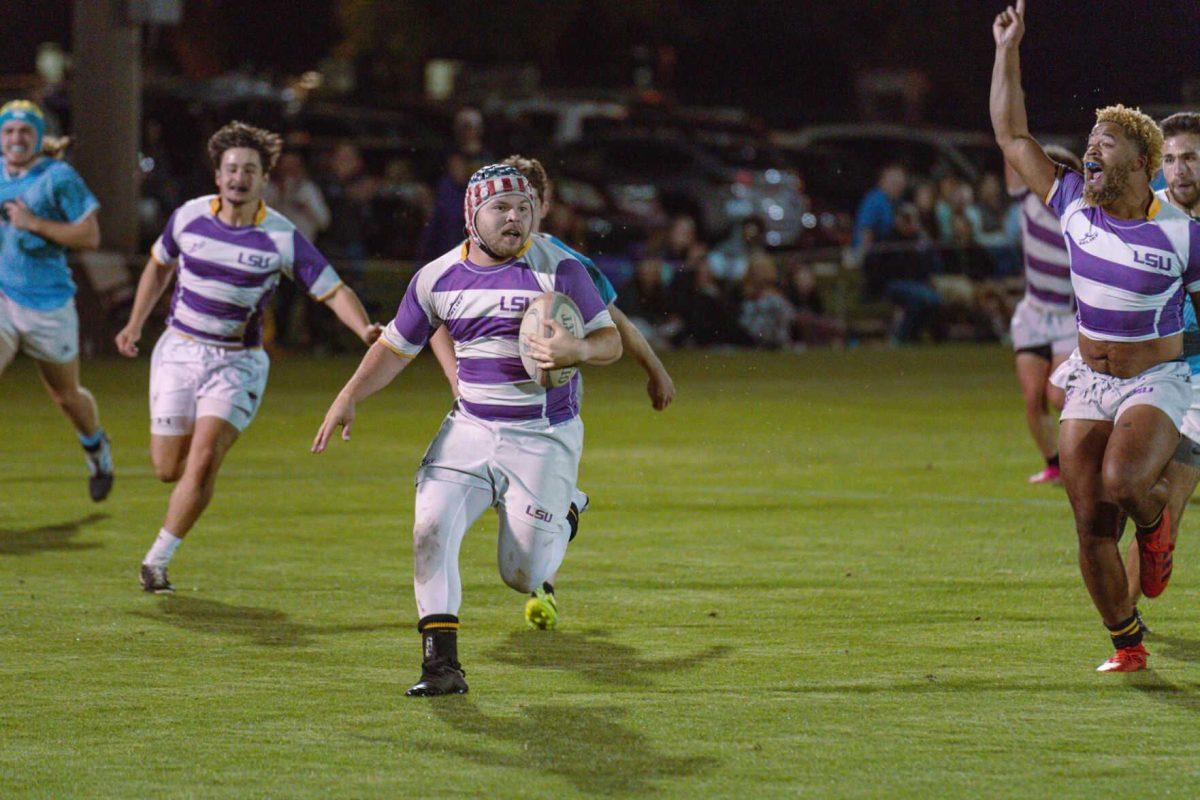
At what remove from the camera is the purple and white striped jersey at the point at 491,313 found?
26.1 feet

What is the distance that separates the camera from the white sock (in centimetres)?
1015

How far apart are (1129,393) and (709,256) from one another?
16852 millimetres

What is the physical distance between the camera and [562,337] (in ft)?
25.1

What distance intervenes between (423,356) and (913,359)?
559 cm

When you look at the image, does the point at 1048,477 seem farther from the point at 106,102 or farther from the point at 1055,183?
the point at 106,102

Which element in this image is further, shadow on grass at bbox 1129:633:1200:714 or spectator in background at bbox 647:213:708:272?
spectator in background at bbox 647:213:708:272

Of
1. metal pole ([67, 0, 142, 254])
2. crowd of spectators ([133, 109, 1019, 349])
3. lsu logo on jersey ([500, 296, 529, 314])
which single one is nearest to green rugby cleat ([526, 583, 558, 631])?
lsu logo on jersey ([500, 296, 529, 314])

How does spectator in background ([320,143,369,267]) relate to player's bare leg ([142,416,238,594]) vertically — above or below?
below

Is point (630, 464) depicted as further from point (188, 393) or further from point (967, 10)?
point (967, 10)

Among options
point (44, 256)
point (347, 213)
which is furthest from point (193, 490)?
point (347, 213)

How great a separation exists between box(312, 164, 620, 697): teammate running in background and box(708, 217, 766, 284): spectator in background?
16356mm

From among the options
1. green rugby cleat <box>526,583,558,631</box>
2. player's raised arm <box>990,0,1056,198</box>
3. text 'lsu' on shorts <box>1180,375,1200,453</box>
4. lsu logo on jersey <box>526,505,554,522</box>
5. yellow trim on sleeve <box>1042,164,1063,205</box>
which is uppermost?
player's raised arm <box>990,0,1056,198</box>

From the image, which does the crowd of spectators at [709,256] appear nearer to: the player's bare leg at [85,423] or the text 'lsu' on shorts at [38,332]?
the player's bare leg at [85,423]

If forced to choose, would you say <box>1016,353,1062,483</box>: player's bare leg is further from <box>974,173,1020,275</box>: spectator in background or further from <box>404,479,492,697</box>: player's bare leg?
<box>974,173,1020,275</box>: spectator in background
